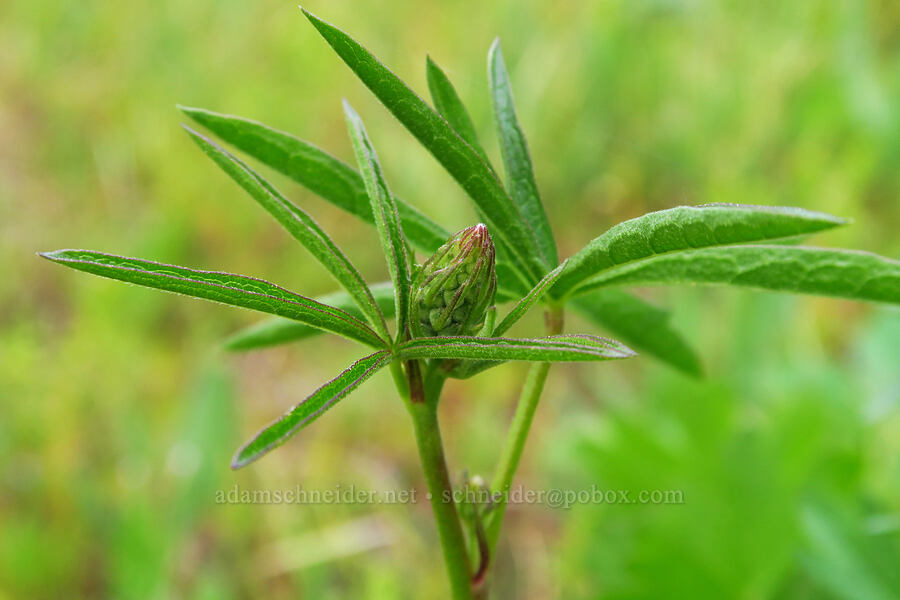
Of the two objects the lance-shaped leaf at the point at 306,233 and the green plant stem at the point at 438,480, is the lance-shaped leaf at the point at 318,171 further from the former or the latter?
the green plant stem at the point at 438,480

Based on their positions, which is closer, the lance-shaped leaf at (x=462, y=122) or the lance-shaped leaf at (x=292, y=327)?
the lance-shaped leaf at (x=462, y=122)

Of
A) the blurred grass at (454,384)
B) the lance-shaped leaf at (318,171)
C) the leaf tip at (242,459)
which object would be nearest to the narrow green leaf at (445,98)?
the lance-shaped leaf at (318,171)

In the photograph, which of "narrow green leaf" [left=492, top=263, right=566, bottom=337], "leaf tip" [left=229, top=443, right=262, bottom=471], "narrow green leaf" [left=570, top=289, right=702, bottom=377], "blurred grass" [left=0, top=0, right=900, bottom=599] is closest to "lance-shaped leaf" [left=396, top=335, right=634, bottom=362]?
"narrow green leaf" [left=492, top=263, right=566, bottom=337]

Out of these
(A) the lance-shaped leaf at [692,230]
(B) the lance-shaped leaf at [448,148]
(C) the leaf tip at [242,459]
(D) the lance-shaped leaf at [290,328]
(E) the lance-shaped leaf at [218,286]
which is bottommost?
(C) the leaf tip at [242,459]

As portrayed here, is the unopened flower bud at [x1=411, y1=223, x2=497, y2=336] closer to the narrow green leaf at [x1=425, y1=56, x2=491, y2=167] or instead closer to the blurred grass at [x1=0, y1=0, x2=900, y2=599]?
the narrow green leaf at [x1=425, y1=56, x2=491, y2=167]

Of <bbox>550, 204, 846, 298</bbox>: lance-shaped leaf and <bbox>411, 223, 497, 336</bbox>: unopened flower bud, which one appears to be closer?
<bbox>550, 204, 846, 298</bbox>: lance-shaped leaf

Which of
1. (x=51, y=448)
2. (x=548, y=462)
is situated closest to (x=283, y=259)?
(x=51, y=448)
